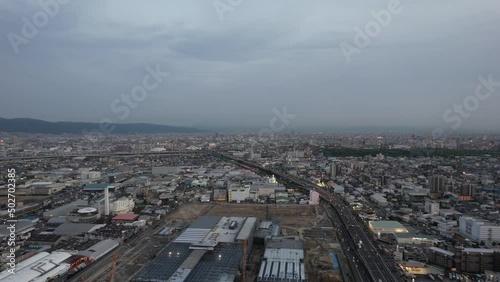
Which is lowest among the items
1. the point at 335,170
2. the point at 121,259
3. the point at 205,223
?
the point at 121,259

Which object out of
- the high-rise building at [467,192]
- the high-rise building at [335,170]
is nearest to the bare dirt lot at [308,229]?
the high-rise building at [467,192]

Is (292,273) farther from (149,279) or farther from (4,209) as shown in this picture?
(4,209)

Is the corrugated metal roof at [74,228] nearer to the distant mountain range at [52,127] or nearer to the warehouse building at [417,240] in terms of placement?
the warehouse building at [417,240]

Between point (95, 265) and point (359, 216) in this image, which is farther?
point (359, 216)

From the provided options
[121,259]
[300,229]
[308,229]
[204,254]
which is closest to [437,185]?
[308,229]

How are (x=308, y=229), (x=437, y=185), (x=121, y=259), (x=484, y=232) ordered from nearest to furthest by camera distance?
(x=121, y=259), (x=484, y=232), (x=308, y=229), (x=437, y=185)

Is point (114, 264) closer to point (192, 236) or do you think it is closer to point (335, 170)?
point (192, 236)

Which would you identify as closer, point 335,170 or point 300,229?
point 300,229

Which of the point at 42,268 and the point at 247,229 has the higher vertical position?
the point at 247,229

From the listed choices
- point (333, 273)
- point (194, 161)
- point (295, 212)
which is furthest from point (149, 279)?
point (194, 161)
